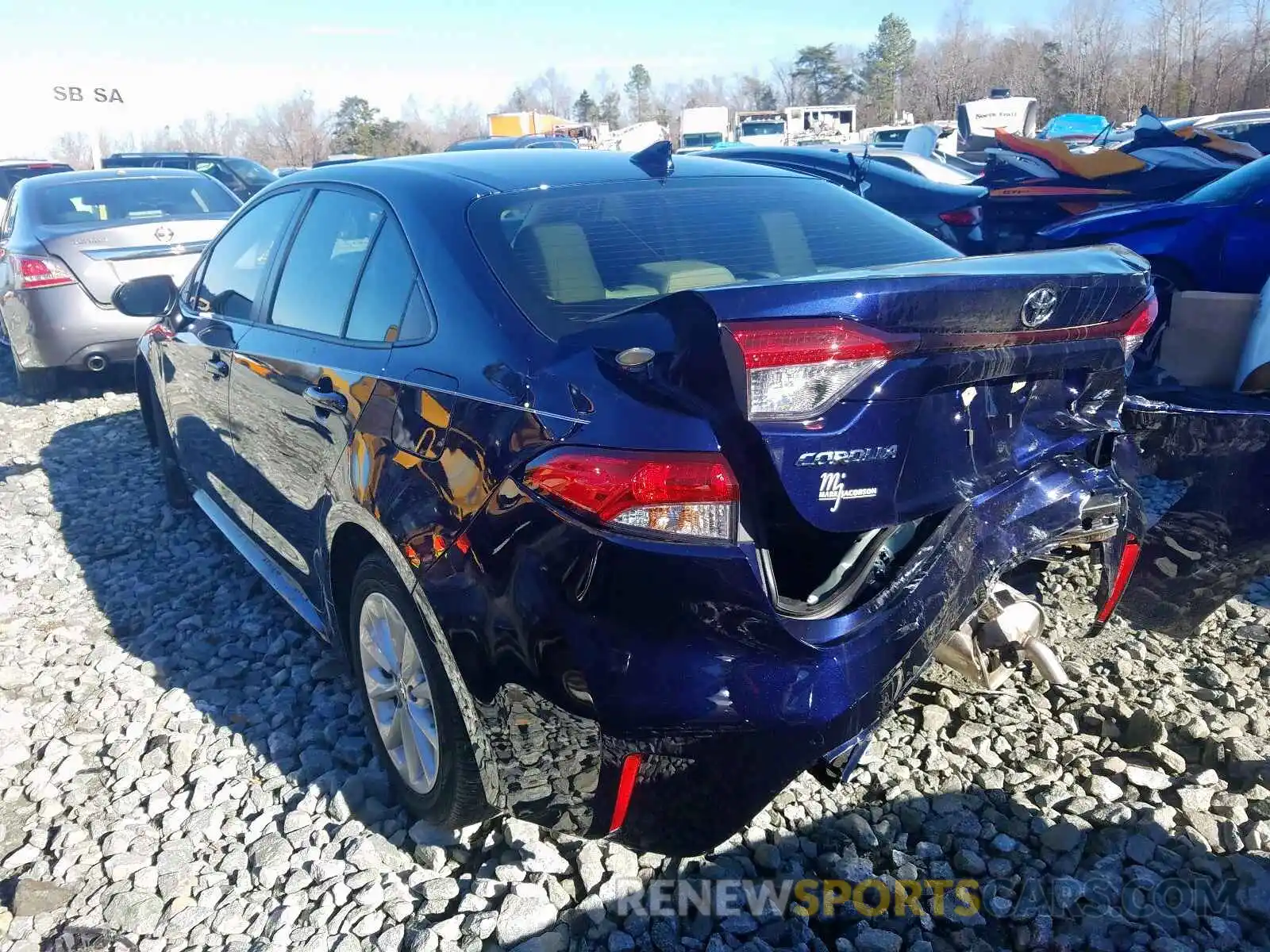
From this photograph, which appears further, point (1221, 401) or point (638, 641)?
point (1221, 401)

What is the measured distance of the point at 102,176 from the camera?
7.90 m

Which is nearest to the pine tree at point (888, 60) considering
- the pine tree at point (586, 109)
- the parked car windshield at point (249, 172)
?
the pine tree at point (586, 109)

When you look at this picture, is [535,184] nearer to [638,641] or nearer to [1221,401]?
[638,641]

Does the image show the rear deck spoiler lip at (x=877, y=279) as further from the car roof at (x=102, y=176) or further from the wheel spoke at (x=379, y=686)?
the car roof at (x=102, y=176)

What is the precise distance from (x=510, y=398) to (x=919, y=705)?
164 cm

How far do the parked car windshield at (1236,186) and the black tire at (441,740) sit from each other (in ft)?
18.3

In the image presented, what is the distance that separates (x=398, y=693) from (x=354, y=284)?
1110mm

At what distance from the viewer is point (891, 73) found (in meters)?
69.2

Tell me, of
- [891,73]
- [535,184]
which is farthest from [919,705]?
[891,73]

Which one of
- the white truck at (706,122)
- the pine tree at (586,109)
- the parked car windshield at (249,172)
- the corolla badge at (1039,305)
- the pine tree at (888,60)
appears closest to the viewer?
the corolla badge at (1039,305)

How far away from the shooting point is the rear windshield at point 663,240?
2.31 metres

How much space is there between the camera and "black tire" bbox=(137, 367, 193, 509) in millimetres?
4812

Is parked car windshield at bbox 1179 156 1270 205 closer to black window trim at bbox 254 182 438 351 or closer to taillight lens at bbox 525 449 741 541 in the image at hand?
black window trim at bbox 254 182 438 351

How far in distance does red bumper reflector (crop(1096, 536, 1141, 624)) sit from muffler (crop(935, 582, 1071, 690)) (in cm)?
21
